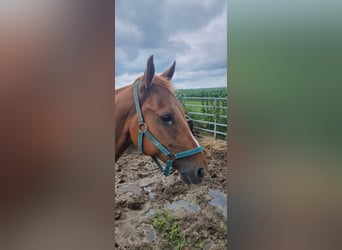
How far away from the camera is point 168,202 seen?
1490 millimetres

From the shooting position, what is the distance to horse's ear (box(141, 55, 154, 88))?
4.83 ft

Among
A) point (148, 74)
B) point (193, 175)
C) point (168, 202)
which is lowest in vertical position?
point (168, 202)

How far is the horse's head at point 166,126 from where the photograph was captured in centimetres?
147

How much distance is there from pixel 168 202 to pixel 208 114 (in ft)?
1.83

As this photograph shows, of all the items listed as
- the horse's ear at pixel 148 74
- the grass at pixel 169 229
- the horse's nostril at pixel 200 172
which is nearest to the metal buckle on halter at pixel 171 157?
the horse's nostril at pixel 200 172

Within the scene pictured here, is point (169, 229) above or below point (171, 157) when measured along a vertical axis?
below

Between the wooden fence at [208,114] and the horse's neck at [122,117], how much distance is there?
0.29 m

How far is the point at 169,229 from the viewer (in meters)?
1.48

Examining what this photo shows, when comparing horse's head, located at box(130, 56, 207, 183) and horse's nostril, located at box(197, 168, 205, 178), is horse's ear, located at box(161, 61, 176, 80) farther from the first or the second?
horse's nostril, located at box(197, 168, 205, 178)

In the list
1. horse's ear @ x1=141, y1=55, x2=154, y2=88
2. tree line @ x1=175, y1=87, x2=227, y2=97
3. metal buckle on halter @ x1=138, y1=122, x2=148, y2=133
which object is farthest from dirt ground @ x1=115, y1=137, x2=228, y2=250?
horse's ear @ x1=141, y1=55, x2=154, y2=88

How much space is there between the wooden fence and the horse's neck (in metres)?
0.29

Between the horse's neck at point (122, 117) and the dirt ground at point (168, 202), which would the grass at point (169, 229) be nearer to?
the dirt ground at point (168, 202)

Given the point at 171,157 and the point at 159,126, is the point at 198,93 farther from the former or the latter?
the point at 171,157

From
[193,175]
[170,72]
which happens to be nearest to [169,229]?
[193,175]
